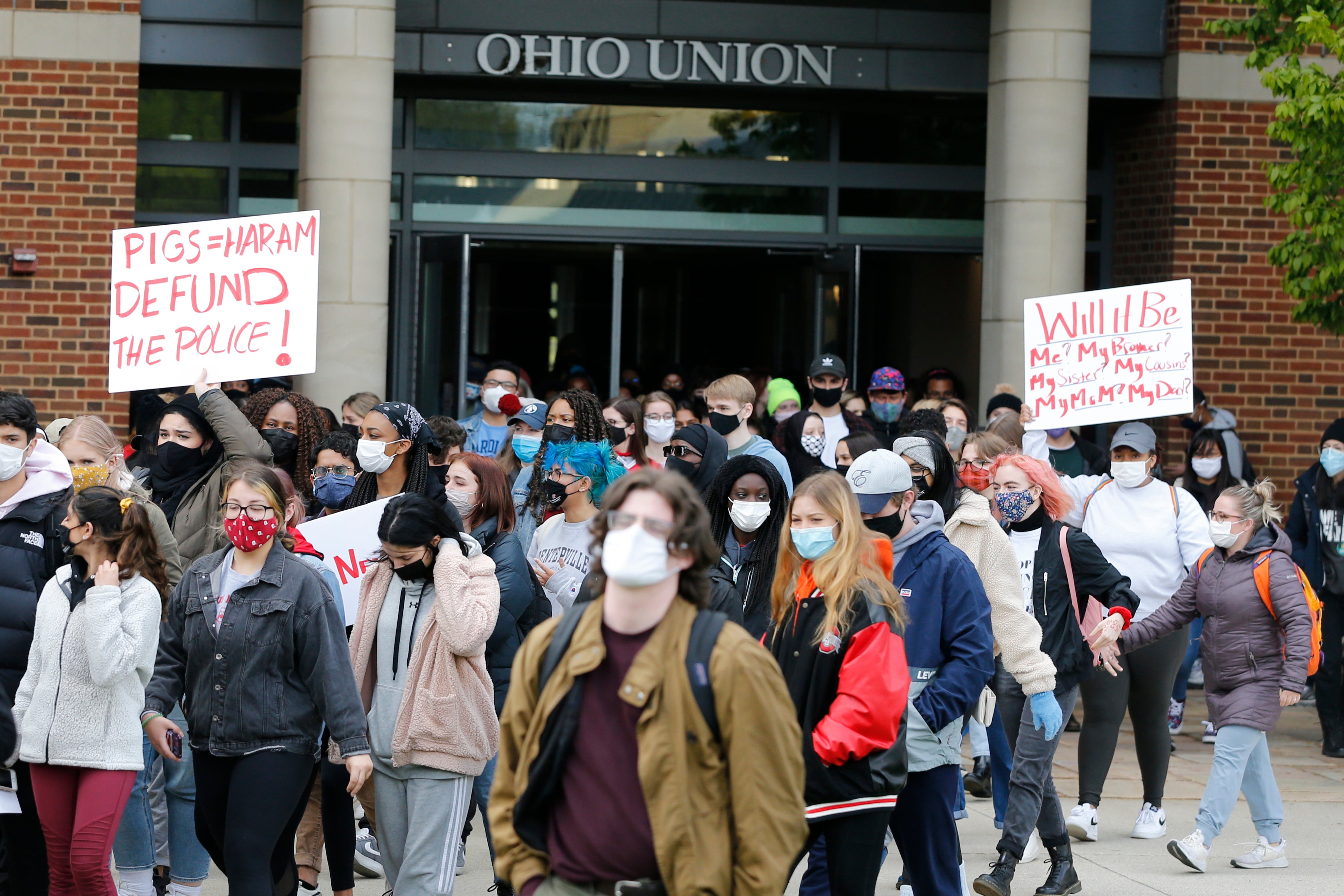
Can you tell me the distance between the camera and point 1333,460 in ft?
34.0

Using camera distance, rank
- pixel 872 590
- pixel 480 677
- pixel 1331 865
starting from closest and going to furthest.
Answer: pixel 872 590, pixel 480 677, pixel 1331 865

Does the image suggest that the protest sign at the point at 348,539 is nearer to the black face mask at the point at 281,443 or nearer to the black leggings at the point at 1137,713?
the black face mask at the point at 281,443

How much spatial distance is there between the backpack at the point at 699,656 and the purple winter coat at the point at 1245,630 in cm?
444

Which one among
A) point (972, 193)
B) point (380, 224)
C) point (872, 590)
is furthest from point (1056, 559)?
point (972, 193)

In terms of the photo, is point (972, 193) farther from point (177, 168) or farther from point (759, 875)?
point (759, 875)

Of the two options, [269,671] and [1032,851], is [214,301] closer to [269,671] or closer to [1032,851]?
[269,671]

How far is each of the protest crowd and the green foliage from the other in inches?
106

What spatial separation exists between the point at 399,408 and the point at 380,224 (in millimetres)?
5526

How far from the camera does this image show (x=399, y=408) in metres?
6.68

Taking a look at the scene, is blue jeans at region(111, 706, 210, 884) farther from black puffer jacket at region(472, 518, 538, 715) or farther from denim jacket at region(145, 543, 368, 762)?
black puffer jacket at region(472, 518, 538, 715)

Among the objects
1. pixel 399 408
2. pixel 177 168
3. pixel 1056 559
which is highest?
pixel 177 168

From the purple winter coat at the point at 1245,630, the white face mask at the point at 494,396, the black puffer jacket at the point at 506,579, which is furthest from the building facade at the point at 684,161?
the black puffer jacket at the point at 506,579

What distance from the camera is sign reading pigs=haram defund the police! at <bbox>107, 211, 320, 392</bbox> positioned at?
7.81 m

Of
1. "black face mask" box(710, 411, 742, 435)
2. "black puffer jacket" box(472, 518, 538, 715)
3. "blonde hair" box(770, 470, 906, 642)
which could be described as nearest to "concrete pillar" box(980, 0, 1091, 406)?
"black face mask" box(710, 411, 742, 435)
